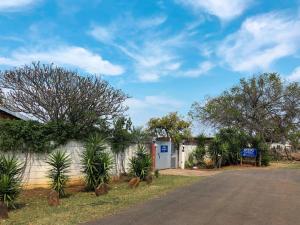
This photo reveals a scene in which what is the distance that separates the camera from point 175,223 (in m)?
9.48

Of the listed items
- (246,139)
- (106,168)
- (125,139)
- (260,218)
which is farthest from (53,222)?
(246,139)

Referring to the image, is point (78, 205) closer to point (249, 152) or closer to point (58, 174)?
point (58, 174)

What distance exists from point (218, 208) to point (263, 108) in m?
33.7

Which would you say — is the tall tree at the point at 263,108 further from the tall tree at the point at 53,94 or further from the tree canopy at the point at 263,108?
the tall tree at the point at 53,94

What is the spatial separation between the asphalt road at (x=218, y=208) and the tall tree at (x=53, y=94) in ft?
26.5

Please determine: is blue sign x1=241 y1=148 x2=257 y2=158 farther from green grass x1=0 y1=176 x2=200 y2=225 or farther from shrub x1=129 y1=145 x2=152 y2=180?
green grass x1=0 y1=176 x2=200 y2=225

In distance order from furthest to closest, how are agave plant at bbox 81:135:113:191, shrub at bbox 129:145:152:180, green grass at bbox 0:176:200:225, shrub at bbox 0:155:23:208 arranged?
shrub at bbox 129:145:152:180
agave plant at bbox 81:135:113:191
shrub at bbox 0:155:23:208
green grass at bbox 0:176:200:225

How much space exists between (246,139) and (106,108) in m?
15.3

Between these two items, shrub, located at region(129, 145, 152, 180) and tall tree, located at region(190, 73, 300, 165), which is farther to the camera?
tall tree, located at region(190, 73, 300, 165)

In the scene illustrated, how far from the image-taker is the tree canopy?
43.3 m

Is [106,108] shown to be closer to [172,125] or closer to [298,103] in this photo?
[298,103]

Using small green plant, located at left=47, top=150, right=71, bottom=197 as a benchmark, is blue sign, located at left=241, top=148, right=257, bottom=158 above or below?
above

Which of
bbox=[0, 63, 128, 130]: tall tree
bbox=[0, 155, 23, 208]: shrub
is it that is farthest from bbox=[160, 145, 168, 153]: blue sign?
bbox=[0, 155, 23, 208]: shrub

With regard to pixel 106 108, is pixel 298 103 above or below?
above
